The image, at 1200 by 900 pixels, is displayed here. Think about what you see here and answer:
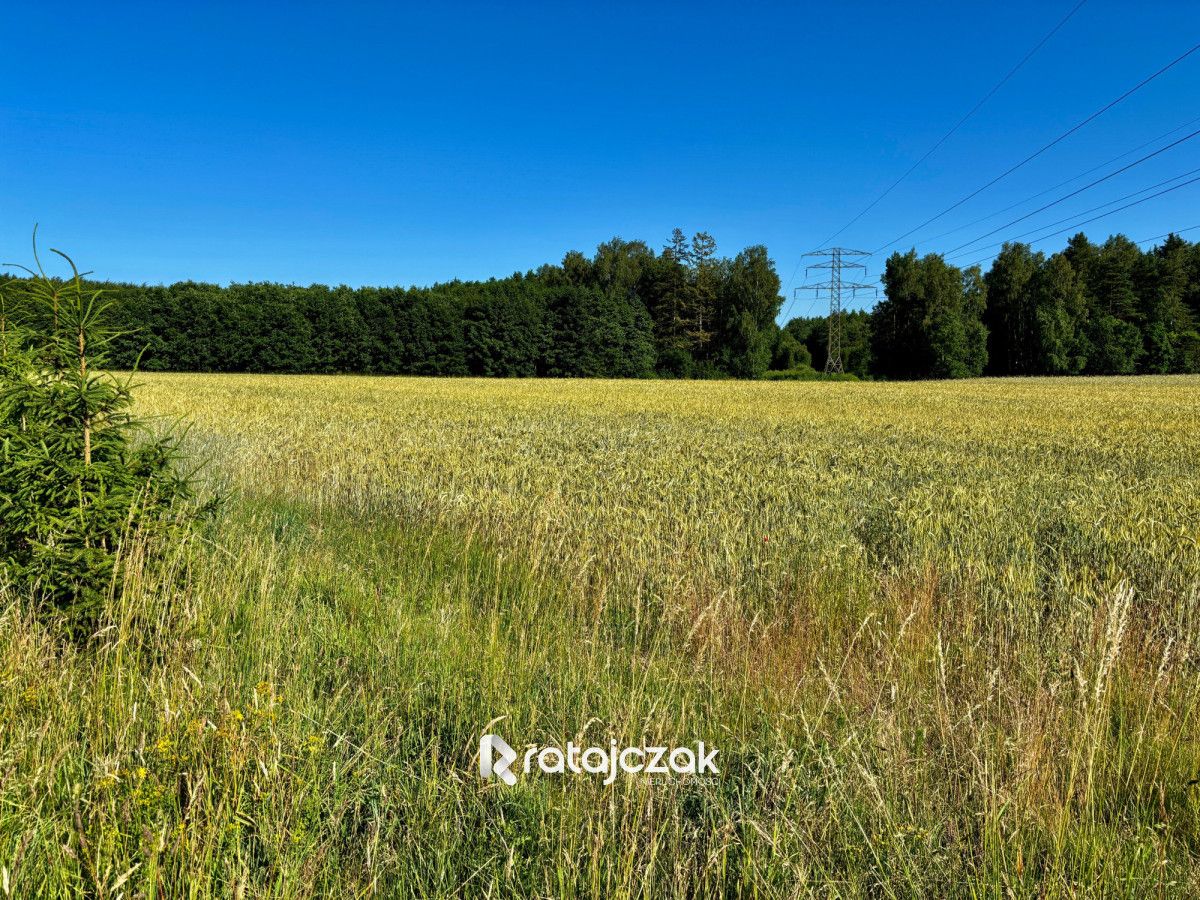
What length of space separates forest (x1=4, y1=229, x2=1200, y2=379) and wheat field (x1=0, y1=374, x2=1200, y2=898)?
195ft

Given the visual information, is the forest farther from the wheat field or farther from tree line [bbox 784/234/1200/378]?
the wheat field

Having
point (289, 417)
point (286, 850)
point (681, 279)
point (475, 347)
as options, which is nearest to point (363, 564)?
point (286, 850)

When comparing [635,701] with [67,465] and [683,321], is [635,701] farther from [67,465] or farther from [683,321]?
[683,321]

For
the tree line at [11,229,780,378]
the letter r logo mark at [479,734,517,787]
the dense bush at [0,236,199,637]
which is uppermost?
the tree line at [11,229,780,378]

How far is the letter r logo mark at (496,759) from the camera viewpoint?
2.51 m

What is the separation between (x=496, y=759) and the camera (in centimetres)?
266

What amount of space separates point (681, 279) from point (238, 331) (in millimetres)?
46213

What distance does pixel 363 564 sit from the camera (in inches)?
221

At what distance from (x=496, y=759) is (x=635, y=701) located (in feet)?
2.08

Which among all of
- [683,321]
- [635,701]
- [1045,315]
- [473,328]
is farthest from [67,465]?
[1045,315]

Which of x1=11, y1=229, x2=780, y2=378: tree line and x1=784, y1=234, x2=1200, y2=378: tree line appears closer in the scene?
x1=11, y1=229, x2=780, y2=378: tree line

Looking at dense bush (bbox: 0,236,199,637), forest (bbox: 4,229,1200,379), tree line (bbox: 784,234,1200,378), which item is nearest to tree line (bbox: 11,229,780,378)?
forest (bbox: 4,229,1200,379)

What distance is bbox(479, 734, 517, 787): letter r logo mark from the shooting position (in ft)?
8.24

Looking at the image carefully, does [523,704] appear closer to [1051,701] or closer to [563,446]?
[1051,701]
